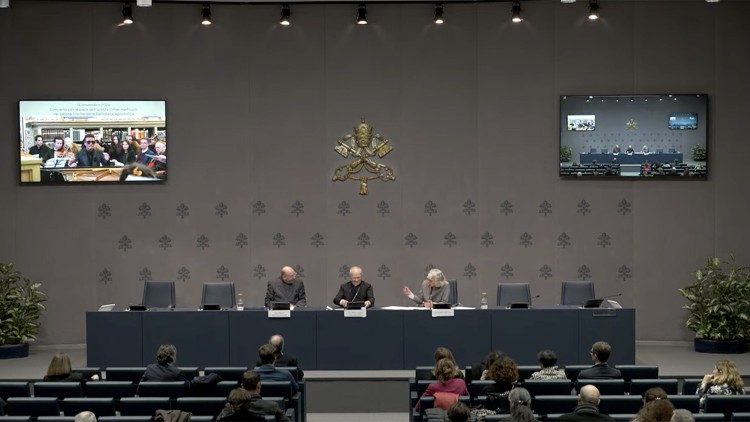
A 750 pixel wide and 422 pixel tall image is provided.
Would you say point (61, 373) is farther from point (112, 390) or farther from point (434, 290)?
point (434, 290)

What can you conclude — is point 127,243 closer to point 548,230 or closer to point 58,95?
point 58,95

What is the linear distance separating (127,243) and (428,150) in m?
4.43

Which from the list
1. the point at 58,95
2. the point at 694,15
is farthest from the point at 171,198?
the point at 694,15

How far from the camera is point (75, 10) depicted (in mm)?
15688

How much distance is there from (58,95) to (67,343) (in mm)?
3479

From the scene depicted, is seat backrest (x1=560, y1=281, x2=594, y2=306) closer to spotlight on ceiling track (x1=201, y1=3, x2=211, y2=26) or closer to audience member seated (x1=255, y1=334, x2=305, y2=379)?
audience member seated (x1=255, y1=334, x2=305, y2=379)

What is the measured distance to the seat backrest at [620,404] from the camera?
880cm

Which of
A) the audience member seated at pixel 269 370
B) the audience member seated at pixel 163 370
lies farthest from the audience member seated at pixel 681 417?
the audience member seated at pixel 163 370

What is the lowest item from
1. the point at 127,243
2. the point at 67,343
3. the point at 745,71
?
the point at 67,343

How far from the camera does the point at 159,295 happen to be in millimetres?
14953

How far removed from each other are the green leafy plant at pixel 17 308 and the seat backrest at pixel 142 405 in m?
6.51

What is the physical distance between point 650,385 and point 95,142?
898 centimetres

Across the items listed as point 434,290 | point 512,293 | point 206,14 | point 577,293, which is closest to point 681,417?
point 434,290

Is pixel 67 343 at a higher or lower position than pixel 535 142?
lower
